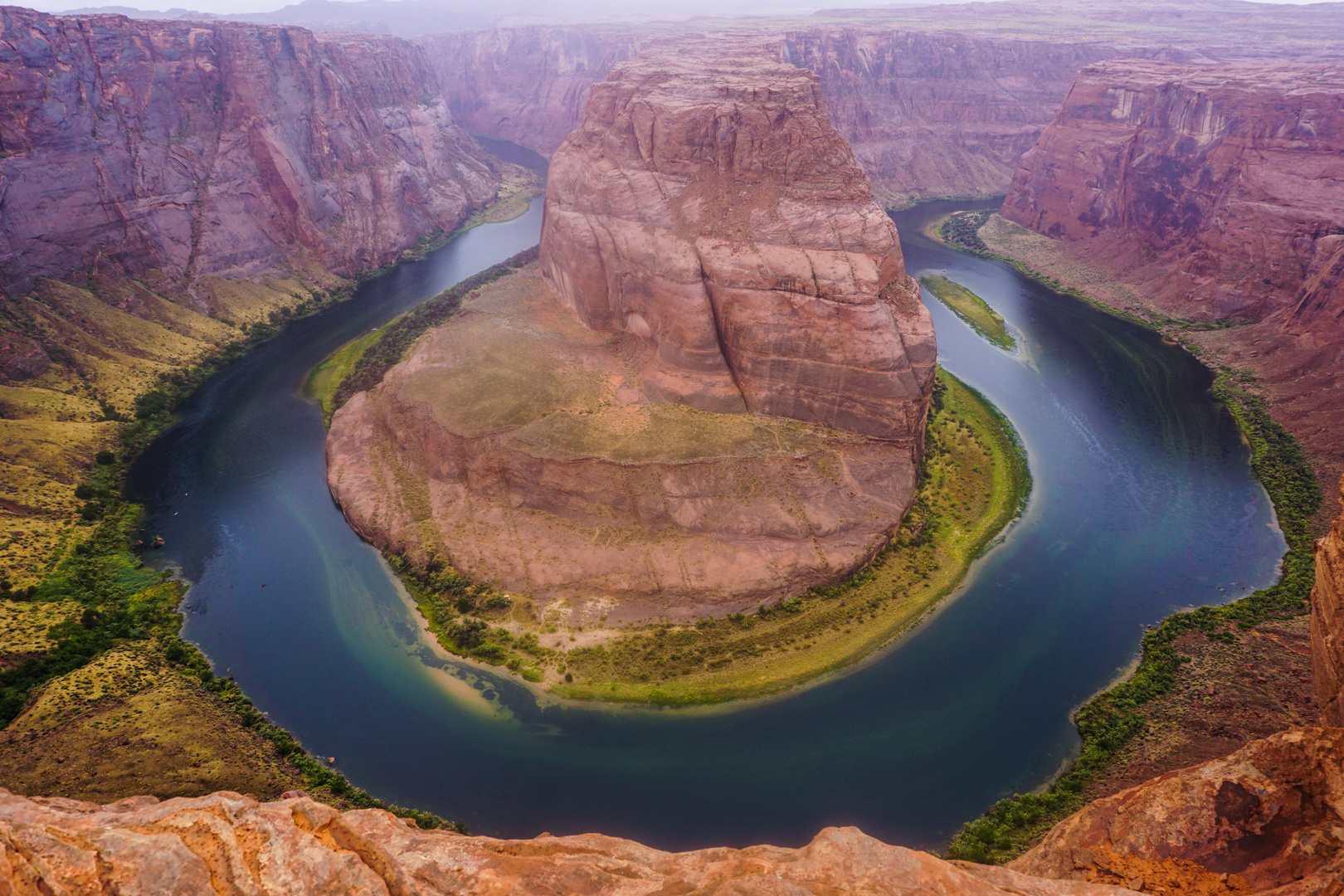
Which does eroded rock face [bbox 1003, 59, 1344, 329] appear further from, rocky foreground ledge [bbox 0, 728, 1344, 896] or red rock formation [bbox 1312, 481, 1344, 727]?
rocky foreground ledge [bbox 0, 728, 1344, 896]

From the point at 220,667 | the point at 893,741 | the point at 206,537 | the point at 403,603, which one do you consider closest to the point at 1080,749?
the point at 893,741

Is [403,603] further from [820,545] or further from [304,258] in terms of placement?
[304,258]

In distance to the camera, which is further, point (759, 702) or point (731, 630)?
point (731, 630)

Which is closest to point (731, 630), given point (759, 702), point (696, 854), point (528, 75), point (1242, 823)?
point (759, 702)

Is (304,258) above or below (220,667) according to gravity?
above

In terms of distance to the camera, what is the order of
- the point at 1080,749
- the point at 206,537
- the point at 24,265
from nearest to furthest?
the point at 1080,749, the point at 206,537, the point at 24,265

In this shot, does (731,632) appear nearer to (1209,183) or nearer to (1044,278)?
(1044,278)
